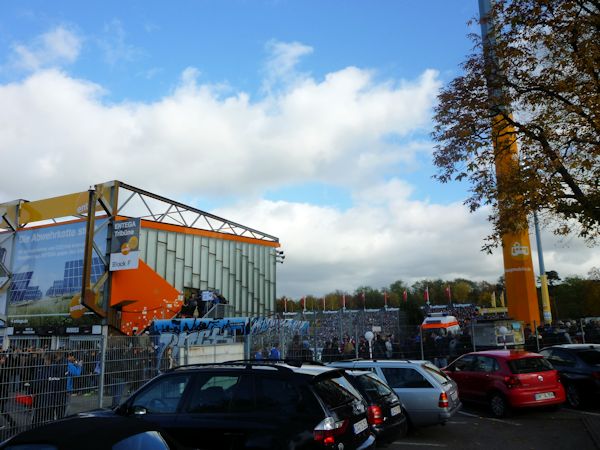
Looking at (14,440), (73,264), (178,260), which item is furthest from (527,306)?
(14,440)

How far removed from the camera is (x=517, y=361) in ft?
37.6

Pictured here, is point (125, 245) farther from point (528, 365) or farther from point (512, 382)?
point (528, 365)

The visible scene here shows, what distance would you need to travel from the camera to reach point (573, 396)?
12422mm

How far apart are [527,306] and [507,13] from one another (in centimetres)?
2586

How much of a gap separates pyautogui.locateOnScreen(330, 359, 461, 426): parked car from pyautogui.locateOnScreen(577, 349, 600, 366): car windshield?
15.1 ft

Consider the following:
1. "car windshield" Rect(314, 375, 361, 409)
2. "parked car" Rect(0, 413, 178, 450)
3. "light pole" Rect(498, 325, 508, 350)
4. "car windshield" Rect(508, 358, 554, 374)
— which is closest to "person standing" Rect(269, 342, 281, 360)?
"car windshield" Rect(508, 358, 554, 374)

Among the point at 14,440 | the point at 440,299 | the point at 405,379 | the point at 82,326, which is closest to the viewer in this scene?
the point at 14,440

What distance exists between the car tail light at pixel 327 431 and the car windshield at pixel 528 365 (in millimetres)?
7527

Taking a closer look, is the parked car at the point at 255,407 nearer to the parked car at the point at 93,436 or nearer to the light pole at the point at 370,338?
the parked car at the point at 93,436

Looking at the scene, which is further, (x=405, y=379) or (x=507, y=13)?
(x=507, y=13)

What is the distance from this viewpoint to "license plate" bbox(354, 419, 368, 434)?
565 centimetres

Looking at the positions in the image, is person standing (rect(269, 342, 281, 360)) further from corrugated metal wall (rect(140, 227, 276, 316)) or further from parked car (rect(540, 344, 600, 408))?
corrugated metal wall (rect(140, 227, 276, 316))

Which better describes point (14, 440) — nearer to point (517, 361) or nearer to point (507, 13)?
point (517, 361)

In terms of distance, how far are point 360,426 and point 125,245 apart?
75.5ft
